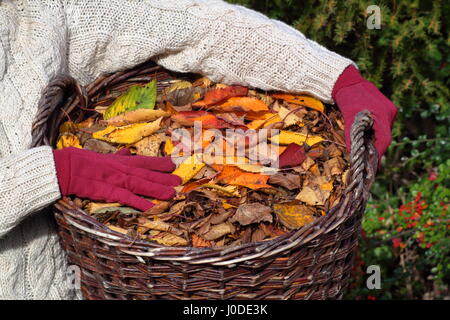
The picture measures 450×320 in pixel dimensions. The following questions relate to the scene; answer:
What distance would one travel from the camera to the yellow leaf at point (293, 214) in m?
1.29

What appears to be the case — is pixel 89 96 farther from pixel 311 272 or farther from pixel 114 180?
pixel 311 272

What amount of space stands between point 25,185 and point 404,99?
5.13 feet

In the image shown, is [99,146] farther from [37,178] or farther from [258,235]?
[258,235]

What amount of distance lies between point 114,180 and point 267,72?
1.61 ft

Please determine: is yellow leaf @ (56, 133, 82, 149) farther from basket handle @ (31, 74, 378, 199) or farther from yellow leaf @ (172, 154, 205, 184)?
yellow leaf @ (172, 154, 205, 184)

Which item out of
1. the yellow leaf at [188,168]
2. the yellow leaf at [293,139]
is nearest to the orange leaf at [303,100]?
the yellow leaf at [293,139]

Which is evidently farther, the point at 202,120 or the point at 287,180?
the point at 202,120

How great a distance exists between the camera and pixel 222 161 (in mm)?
1445

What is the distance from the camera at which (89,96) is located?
1.61 m

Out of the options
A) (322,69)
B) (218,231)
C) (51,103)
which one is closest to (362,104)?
(322,69)

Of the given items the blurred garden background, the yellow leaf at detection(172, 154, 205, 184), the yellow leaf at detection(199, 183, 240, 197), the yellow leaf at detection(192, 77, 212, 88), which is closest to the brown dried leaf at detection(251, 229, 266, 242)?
the yellow leaf at detection(199, 183, 240, 197)

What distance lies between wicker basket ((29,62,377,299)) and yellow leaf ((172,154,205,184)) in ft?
0.83

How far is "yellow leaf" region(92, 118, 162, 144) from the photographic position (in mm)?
1500

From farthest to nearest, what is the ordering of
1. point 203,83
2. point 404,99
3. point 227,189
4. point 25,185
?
point 404,99 < point 203,83 < point 227,189 < point 25,185
